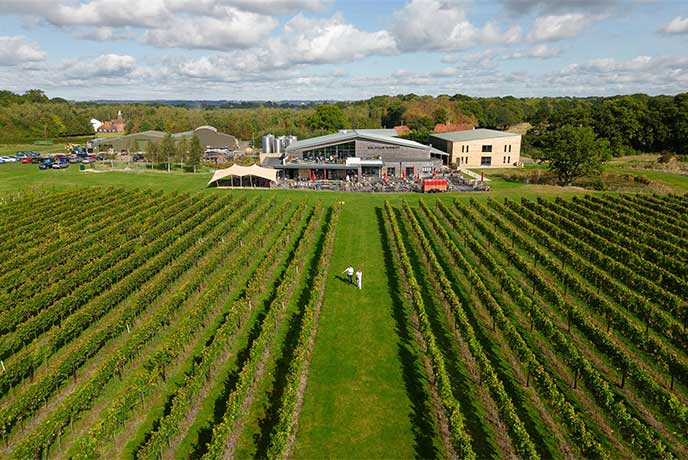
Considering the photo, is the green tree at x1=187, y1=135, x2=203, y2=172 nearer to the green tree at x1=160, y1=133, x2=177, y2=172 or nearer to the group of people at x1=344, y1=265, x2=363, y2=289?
the green tree at x1=160, y1=133, x2=177, y2=172

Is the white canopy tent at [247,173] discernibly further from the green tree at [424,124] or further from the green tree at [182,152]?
the green tree at [424,124]

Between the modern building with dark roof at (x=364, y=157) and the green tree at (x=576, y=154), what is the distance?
14.7 metres

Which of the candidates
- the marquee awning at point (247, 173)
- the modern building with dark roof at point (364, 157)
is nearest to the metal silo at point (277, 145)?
the modern building with dark roof at point (364, 157)

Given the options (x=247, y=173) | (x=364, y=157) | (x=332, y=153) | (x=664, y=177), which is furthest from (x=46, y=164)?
(x=664, y=177)

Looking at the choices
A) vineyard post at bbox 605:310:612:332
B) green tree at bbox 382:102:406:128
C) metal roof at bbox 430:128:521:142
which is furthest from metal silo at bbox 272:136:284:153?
vineyard post at bbox 605:310:612:332

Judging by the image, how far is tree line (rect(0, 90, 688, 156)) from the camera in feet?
291

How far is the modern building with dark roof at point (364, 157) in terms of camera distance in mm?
61719

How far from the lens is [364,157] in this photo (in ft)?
208

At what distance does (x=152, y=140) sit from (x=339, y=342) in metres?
73.4

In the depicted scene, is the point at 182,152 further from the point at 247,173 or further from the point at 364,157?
the point at 364,157

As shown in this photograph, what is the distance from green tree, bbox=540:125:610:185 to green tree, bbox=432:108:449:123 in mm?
63268

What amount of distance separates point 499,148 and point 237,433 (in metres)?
68.6

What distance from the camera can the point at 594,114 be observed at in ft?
301

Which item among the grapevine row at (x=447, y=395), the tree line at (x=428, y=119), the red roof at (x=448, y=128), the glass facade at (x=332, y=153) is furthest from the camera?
the red roof at (x=448, y=128)
